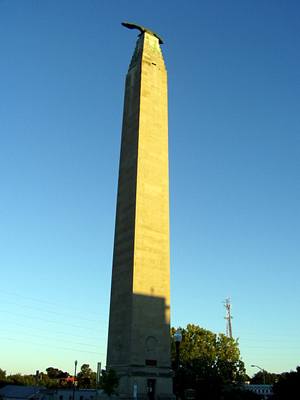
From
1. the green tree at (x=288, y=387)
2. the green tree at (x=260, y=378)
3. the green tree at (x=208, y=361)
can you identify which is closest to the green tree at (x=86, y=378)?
the green tree at (x=260, y=378)

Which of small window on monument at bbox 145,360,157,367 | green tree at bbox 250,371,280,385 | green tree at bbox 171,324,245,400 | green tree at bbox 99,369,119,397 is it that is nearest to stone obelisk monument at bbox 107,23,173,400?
small window on monument at bbox 145,360,157,367

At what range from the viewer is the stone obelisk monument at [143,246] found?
1442 inches

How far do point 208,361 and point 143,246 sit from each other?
30.6 meters

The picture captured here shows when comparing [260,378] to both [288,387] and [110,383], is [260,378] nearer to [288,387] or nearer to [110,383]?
[288,387]

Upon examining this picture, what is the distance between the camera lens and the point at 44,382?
116 metres

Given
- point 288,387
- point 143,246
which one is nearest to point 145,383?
point 143,246

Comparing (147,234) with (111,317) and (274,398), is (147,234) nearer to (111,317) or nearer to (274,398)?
(111,317)

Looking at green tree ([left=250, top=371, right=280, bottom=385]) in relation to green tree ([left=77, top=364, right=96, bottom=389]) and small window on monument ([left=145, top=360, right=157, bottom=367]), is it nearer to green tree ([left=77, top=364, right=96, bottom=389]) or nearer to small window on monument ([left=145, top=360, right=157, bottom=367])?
green tree ([left=77, top=364, right=96, bottom=389])

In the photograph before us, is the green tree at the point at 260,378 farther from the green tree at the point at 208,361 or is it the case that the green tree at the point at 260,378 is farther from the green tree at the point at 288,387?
the green tree at the point at 288,387

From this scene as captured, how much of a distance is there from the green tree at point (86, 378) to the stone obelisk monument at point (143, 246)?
8197 centimetres

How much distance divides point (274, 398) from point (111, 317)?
1831 centimetres

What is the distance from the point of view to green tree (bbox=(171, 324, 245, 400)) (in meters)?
58.9

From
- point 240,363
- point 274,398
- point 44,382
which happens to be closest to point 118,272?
point 274,398

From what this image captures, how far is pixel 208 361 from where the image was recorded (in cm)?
6275
